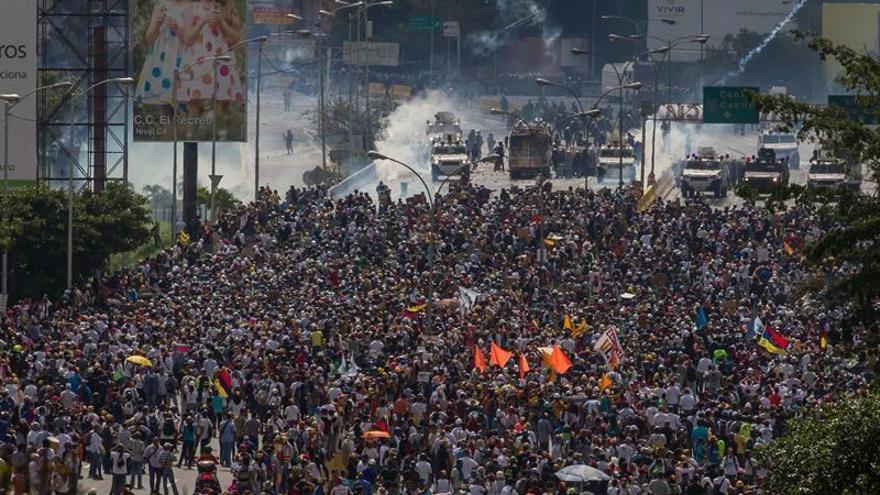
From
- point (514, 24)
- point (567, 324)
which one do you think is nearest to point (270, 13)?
point (514, 24)

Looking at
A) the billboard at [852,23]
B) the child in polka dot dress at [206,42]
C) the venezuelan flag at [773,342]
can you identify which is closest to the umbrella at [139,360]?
the venezuelan flag at [773,342]

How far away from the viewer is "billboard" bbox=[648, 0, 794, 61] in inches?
5349

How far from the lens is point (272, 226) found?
6200cm

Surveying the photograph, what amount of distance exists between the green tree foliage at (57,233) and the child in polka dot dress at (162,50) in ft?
37.0

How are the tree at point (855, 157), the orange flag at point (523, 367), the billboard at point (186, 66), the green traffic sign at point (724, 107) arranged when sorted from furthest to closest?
the green traffic sign at point (724, 107) < the billboard at point (186, 66) < the orange flag at point (523, 367) < the tree at point (855, 157)

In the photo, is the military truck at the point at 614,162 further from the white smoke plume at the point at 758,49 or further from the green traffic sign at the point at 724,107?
the white smoke plume at the point at 758,49

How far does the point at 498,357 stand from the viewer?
42.1 m

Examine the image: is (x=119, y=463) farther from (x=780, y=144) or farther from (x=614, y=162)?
(x=780, y=144)

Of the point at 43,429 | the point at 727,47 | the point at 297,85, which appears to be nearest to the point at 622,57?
the point at 727,47

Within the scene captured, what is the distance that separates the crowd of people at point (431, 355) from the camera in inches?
1364

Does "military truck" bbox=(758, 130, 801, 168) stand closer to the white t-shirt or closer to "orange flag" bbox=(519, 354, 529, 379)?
"orange flag" bbox=(519, 354, 529, 379)

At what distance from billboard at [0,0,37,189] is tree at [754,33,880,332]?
1372 inches

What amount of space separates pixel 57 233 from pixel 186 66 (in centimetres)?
1394

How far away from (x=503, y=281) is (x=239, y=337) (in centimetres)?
1257
